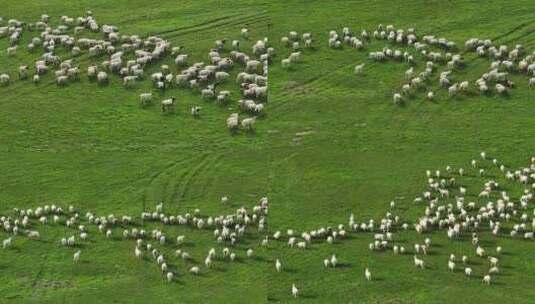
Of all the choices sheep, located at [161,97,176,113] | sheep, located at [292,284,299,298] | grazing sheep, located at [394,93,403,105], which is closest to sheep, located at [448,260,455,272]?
sheep, located at [292,284,299,298]

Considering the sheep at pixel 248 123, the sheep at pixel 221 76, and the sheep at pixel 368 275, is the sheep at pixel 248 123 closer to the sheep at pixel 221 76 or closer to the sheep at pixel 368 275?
the sheep at pixel 221 76

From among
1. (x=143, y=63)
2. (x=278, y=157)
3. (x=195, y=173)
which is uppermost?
(x=143, y=63)

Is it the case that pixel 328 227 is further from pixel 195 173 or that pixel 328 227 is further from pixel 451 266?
pixel 195 173

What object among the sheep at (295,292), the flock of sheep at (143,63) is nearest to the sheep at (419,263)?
the sheep at (295,292)

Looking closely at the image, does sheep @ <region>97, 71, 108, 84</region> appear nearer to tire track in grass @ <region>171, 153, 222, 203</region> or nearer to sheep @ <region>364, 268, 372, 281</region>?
tire track in grass @ <region>171, 153, 222, 203</region>

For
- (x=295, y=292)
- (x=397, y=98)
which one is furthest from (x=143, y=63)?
(x=295, y=292)
